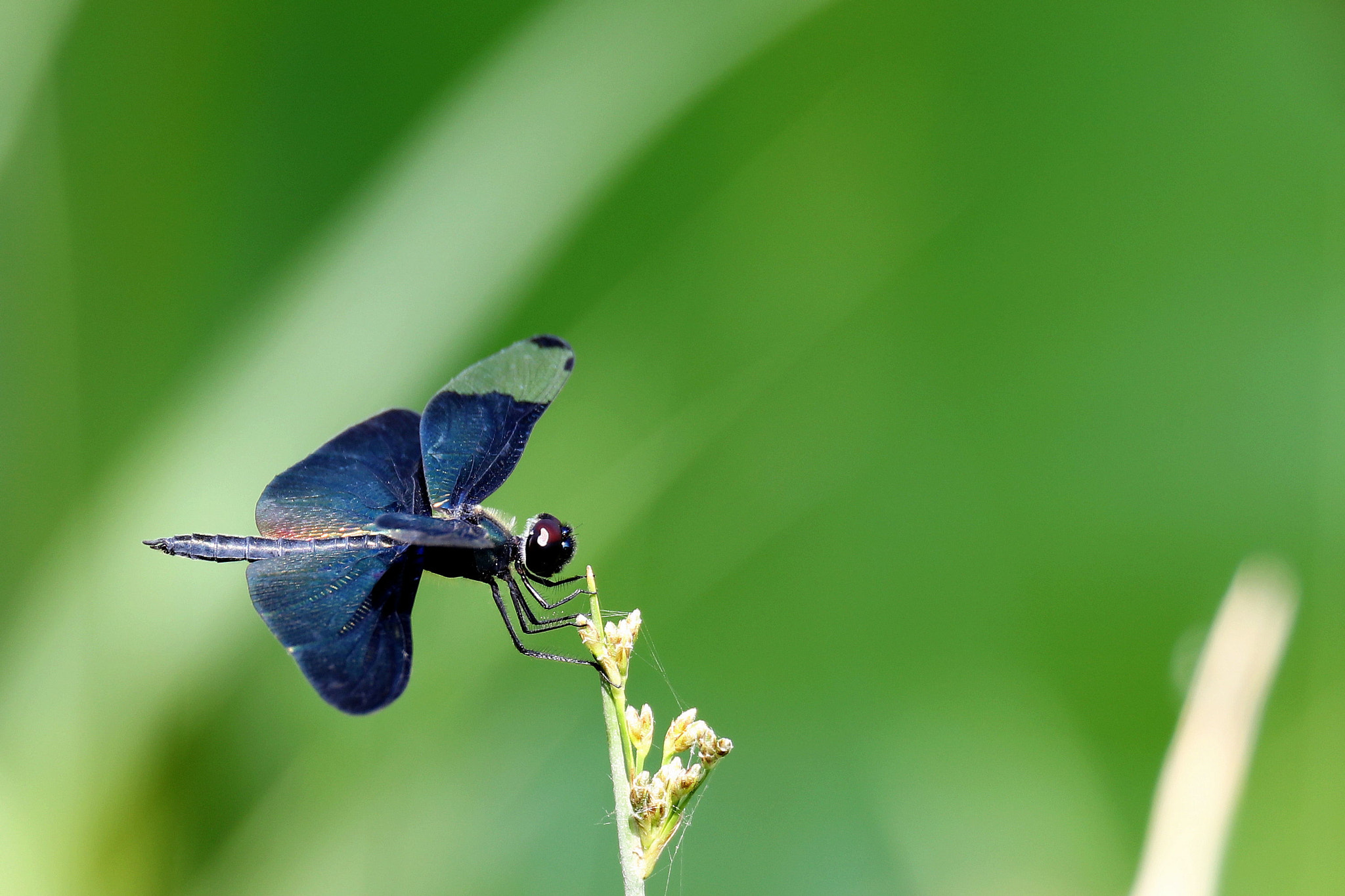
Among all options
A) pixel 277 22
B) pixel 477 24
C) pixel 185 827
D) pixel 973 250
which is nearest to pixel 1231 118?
pixel 973 250

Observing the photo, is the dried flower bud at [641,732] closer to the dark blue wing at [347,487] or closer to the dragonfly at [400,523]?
the dragonfly at [400,523]

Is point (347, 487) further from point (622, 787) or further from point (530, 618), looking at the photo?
point (622, 787)

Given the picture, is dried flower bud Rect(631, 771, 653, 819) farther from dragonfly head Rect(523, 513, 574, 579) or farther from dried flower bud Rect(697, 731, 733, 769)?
dragonfly head Rect(523, 513, 574, 579)

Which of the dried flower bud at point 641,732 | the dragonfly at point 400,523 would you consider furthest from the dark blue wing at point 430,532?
the dried flower bud at point 641,732

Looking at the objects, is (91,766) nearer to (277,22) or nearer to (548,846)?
(548,846)

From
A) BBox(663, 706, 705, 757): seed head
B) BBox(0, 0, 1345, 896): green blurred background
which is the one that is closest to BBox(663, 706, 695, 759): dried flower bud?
BBox(663, 706, 705, 757): seed head

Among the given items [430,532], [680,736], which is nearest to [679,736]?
[680,736]
